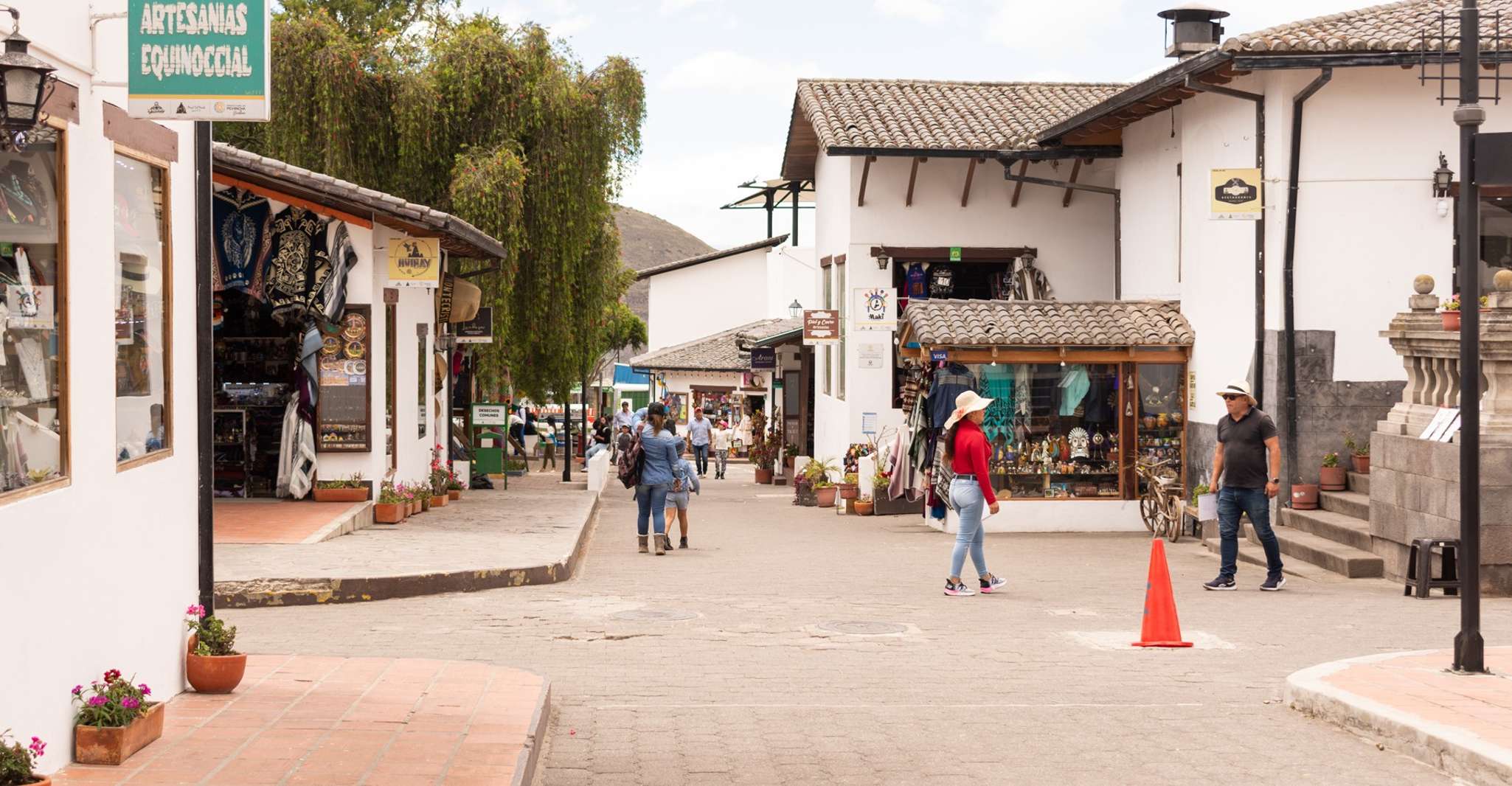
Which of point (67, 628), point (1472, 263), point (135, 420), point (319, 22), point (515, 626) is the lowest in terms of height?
point (515, 626)

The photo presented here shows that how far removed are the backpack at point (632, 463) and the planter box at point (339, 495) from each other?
307cm

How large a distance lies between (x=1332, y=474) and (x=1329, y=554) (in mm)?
2294

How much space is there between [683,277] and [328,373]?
124 feet

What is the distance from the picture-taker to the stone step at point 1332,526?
48.2ft

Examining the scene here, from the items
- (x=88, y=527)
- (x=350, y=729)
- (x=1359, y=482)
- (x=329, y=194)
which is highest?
(x=329, y=194)

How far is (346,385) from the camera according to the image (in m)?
17.6

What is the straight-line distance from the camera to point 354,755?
6301 millimetres

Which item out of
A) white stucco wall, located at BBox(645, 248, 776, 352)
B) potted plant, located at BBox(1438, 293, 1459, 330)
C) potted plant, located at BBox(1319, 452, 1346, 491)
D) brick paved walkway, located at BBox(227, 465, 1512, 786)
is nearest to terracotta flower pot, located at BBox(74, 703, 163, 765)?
brick paved walkway, located at BBox(227, 465, 1512, 786)

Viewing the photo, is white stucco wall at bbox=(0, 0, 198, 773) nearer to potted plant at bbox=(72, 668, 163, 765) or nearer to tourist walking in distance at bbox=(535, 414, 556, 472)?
potted plant at bbox=(72, 668, 163, 765)

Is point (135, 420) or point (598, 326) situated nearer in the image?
point (135, 420)

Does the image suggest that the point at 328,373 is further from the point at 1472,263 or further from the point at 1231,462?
the point at 1472,263

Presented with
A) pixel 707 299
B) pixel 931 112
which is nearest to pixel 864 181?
pixel 931 112

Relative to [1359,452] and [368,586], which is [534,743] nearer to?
[368,586]

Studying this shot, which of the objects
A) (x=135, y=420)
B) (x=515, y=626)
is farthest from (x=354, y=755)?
(x=515, y=626)
